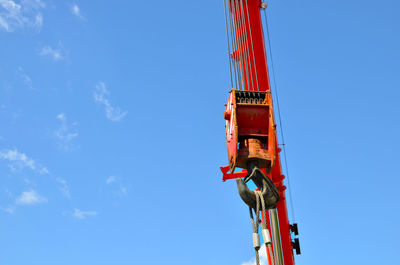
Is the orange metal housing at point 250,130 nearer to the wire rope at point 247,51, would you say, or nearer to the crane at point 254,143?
the crane at point 254,143

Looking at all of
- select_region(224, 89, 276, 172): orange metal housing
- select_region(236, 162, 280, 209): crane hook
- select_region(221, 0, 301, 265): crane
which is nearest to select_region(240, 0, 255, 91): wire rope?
select_region(221, 0, 301, 265): crane

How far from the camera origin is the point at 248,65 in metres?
11.1

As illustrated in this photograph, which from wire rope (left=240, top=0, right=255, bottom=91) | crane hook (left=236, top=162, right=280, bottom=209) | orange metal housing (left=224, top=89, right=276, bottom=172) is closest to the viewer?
crane hook (left=236, top=162, right=280, bottom=209)

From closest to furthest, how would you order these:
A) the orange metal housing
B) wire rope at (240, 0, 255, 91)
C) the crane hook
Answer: the crane hook, the orange metal housing, wire rope at (240, 0, 255, 91)

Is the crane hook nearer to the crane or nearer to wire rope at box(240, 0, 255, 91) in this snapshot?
the crane

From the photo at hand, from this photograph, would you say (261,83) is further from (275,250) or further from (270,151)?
(270,151)

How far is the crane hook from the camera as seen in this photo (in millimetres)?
6246

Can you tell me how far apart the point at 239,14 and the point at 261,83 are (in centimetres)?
193

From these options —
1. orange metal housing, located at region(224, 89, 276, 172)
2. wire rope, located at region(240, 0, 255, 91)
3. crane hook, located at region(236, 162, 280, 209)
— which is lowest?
crane hook, located at region(236, 162, 280, 209)

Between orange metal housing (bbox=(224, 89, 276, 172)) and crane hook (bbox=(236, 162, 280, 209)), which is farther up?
orange metal housing (bbox=(224, 89, 276, 172))

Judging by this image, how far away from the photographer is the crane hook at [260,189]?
6.25 m

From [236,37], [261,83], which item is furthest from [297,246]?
[236,37]

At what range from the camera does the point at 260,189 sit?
21.6 ft

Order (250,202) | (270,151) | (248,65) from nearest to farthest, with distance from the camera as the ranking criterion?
1. (250,202)
2. (270,151)
3. (248,65)
